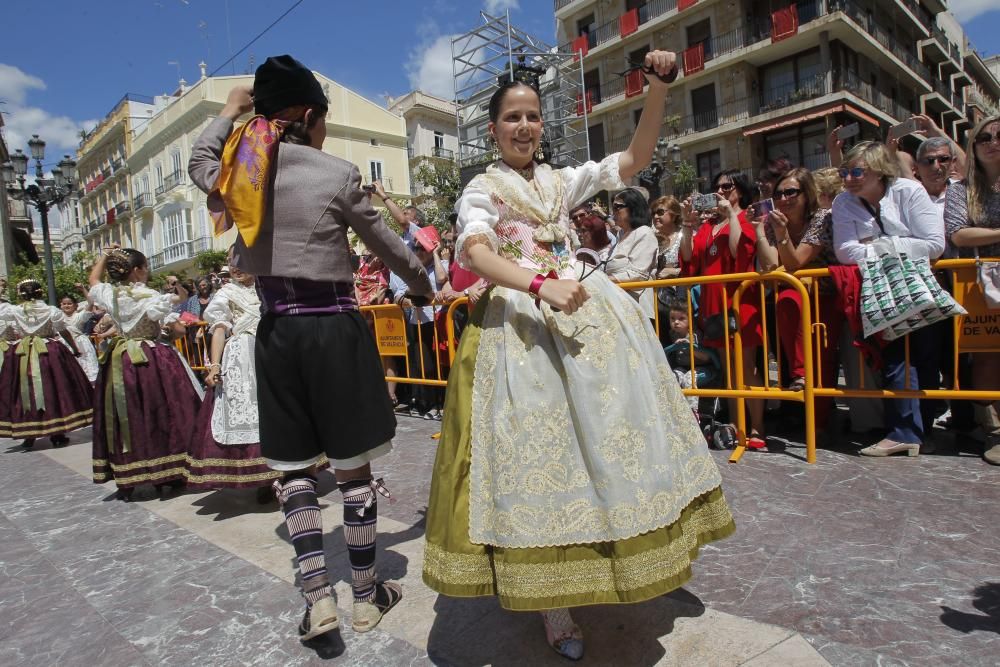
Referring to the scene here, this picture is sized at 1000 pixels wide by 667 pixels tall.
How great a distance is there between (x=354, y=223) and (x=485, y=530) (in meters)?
1.21

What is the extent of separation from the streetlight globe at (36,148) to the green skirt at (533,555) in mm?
16433

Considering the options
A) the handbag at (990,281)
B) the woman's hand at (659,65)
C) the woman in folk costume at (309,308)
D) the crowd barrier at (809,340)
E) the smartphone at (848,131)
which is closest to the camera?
the woman's hand at (659,65)

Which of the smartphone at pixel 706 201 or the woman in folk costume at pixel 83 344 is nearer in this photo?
the smartphone at pixel 706 201

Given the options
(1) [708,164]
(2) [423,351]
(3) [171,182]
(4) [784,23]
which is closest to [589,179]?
(2) [423,351]

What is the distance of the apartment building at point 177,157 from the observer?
122 ft

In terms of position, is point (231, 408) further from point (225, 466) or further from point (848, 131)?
point (848, 131)

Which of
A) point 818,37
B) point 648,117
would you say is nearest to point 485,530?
point 648,117

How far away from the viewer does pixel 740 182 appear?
4953 millimetres

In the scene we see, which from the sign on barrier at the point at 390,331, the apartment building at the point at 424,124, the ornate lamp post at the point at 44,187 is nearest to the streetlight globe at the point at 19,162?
the ornate lamp post at the point at 44,187

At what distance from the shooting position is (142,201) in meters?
Answer: 43.6

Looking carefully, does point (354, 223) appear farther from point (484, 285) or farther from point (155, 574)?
point (155, 574)

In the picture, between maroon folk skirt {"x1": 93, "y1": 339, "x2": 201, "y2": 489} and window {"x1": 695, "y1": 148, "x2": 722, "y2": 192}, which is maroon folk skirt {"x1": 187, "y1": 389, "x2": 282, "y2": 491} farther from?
window {"x1": 695, "y1": 148, "x2": 722, "y2": 192}

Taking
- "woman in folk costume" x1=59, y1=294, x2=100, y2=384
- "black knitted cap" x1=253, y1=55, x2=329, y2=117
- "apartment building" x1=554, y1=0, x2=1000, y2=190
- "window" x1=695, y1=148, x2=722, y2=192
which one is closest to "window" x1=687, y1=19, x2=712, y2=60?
"apartment building" x1=554, y1=0, x2=1000, y2=190

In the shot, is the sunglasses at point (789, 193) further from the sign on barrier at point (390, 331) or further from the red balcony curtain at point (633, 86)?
the red balcony curtain at point (633, 86)
